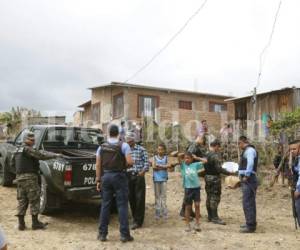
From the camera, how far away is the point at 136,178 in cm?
644

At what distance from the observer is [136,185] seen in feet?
21.1

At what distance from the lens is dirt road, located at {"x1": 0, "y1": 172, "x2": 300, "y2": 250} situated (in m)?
5.43

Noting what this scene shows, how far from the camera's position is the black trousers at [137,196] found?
6379 mm

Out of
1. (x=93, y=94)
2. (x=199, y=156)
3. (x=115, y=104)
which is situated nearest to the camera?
(x=199, y=156)

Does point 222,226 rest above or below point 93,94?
below

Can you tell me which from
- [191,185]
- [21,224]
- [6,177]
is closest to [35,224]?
[21,224]

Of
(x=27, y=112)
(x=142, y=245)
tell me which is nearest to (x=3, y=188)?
(x=142, y=245)

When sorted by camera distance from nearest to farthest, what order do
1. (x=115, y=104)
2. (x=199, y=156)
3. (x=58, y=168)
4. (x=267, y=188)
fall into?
(x=58, y=168) → (x=199, y=156) → (x=267, y=188) → (x=115, y=104)

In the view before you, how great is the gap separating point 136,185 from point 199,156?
4.64 ft

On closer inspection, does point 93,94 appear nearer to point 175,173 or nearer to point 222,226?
point 175,173

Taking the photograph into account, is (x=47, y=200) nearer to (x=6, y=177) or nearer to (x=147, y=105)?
(x=6, y=177)

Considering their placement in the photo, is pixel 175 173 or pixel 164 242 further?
pixel 175 173

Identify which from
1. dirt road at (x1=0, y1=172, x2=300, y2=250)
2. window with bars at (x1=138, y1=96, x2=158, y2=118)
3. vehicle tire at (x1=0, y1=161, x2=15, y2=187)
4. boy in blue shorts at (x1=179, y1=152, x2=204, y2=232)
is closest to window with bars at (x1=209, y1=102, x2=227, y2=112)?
window with bars at (x1=138, y1=96, x2=158, y2=118)

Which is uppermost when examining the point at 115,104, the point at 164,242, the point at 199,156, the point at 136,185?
the point at 115,104
